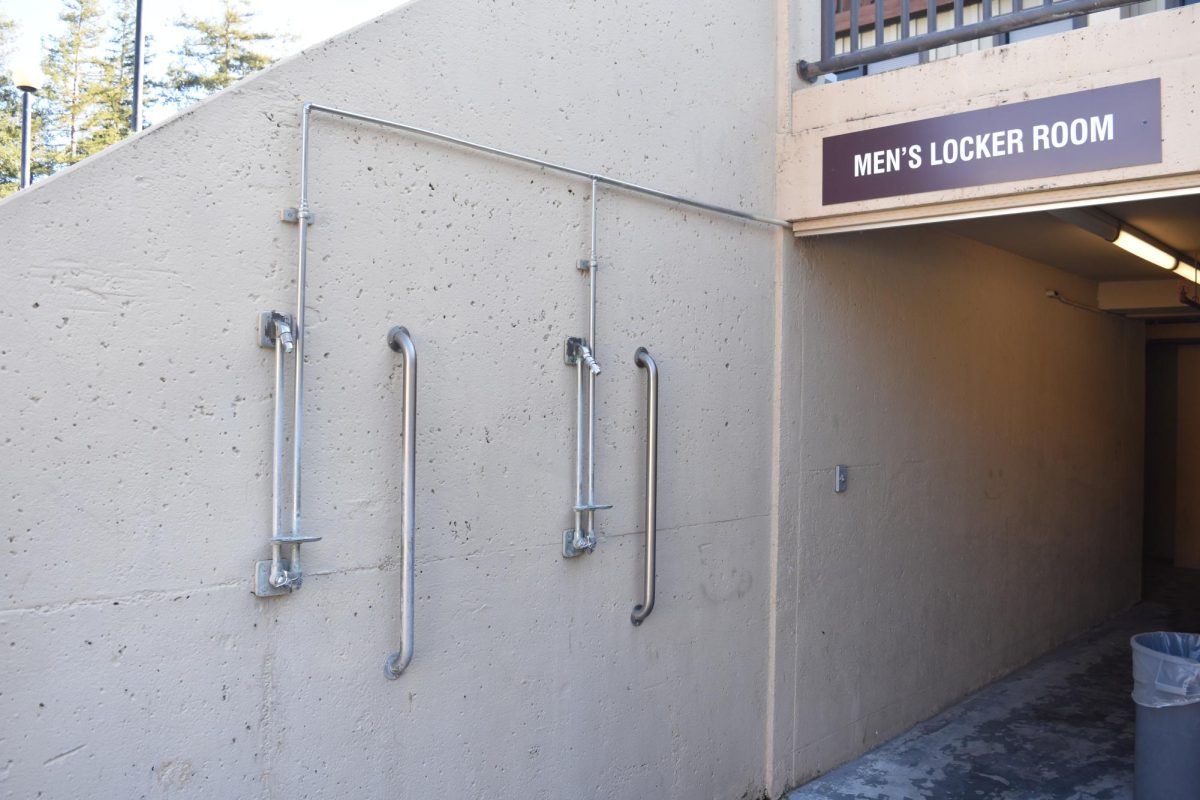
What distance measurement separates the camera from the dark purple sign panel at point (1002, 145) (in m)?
3.62

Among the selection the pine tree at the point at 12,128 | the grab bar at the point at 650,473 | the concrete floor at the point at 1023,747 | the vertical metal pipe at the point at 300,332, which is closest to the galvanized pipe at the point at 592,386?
the grab bar at the point at 650,473

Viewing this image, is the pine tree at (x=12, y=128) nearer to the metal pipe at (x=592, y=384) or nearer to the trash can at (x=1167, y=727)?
the metal pipe at (x=592, y=384)

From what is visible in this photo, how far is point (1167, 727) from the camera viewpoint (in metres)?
4.34

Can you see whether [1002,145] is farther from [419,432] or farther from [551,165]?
[419,432]

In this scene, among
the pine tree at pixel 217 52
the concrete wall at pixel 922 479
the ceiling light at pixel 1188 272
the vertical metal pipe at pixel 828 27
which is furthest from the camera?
the pine tree at pixel 217 52

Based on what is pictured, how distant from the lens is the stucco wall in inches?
93.2

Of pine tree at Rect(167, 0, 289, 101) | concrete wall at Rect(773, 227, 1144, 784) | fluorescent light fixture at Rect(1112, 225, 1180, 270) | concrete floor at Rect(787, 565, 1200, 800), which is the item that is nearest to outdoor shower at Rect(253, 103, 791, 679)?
concrete wall at Rect(773, 227, 1144, 784)

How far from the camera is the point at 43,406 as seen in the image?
229 cm

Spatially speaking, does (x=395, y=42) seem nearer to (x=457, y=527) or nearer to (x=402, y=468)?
(x=402, y=468)

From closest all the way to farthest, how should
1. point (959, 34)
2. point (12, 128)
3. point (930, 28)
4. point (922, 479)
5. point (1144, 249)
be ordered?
point (959, 34) < point (930, 28) < point (922, 479) < point (1144, 249) < point (12, 128)

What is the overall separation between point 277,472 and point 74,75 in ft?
55.0

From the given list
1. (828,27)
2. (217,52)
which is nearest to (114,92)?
(217,52)

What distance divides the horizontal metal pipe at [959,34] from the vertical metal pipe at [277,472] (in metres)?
2.84

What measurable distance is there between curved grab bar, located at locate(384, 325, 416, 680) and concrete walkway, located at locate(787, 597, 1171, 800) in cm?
240
